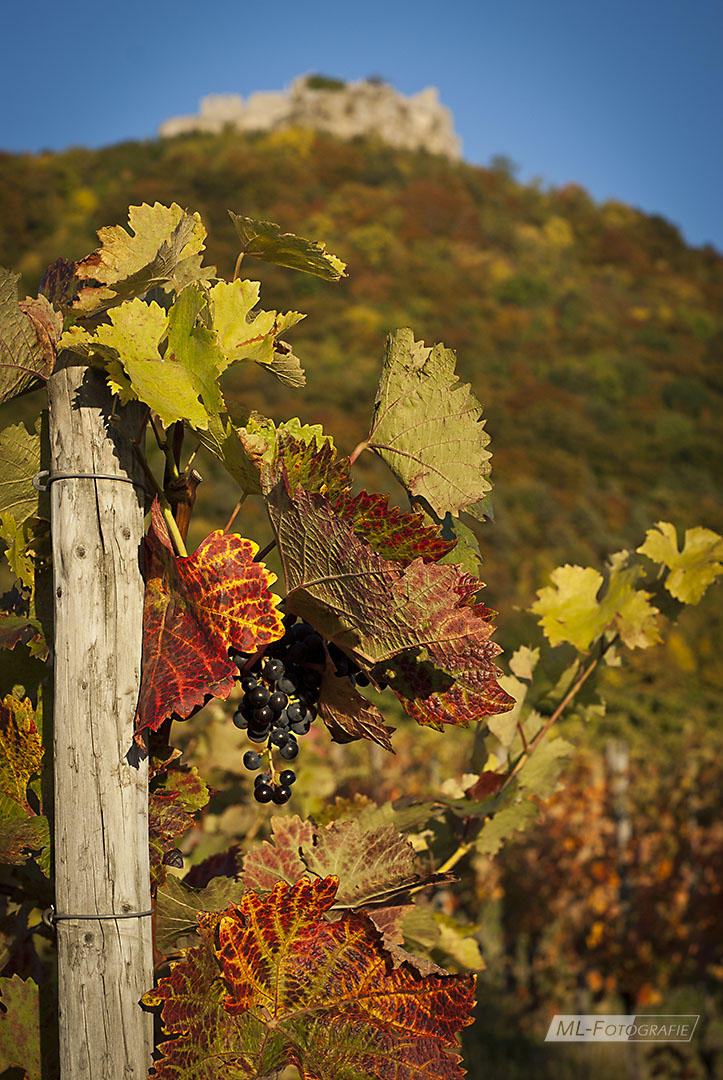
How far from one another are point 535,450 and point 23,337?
36712mm

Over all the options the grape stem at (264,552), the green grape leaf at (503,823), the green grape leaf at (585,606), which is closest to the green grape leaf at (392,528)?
the grape stem at (264,552)

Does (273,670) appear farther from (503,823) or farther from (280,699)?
(503,823)

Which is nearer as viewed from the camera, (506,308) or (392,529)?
(392,529)

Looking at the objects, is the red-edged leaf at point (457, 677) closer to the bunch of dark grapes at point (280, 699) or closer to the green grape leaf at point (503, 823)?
the bunch of dark grapes at point (280, 699)

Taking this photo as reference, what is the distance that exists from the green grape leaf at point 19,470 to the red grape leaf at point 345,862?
24.8 inches

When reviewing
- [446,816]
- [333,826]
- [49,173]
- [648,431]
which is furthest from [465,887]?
[49,173]

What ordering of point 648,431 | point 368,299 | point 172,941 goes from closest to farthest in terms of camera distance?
point 172,941
point 648,431
point 368,299

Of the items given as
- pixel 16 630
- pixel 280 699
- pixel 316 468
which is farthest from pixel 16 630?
pixel 316 468

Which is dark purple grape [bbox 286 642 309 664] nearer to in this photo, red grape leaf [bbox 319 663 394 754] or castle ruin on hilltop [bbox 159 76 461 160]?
red grape leaf [bbox 319 663 394 754]

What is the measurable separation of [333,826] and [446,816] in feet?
1.55

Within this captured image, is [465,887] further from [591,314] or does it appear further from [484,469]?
[591,314]

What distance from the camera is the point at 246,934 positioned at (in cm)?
105

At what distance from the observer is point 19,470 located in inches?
49.6

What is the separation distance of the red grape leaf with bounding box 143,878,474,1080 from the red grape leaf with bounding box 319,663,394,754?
0.19 metres
